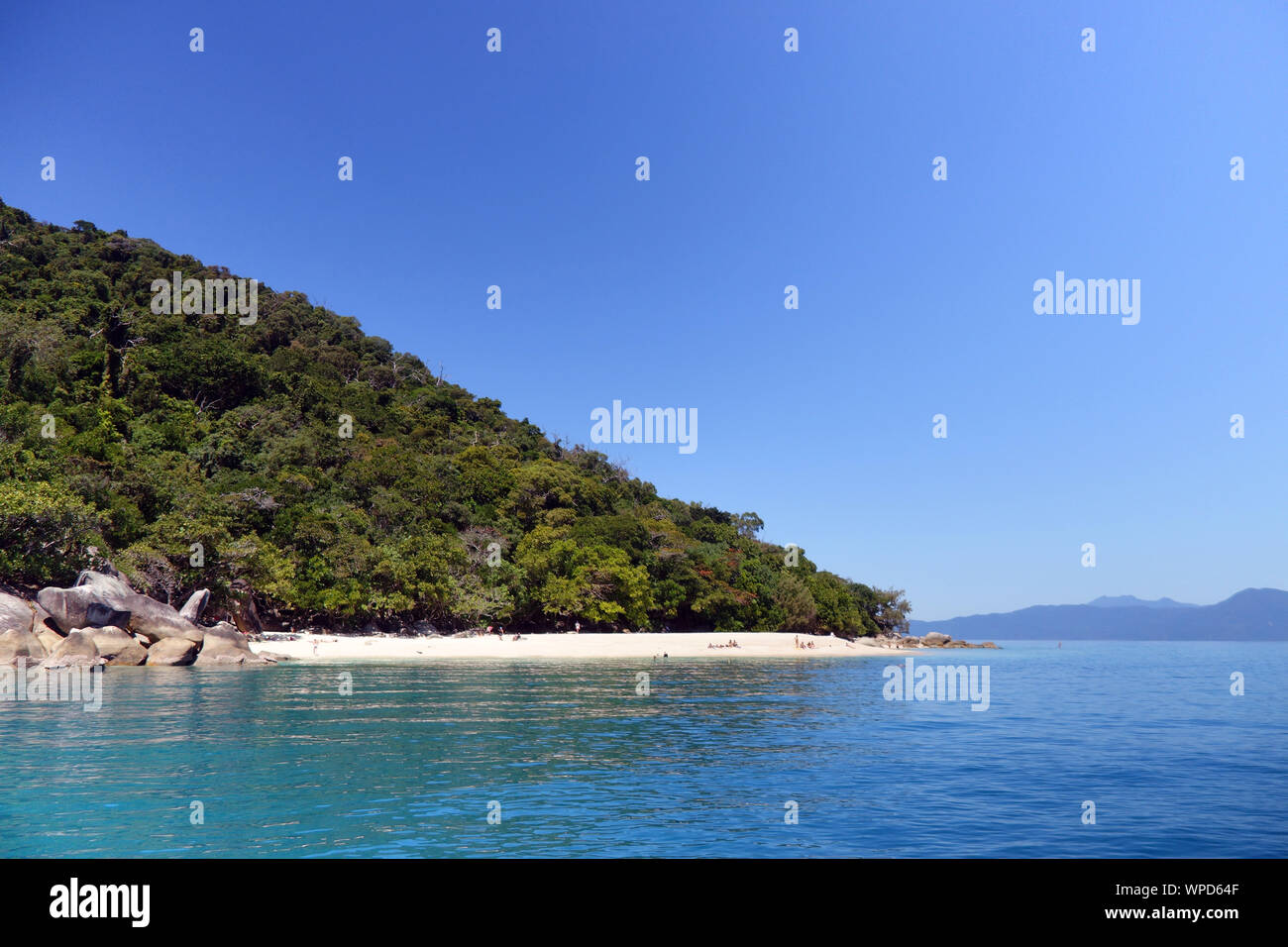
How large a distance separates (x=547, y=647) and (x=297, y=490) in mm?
23301

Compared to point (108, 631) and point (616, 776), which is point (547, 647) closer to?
point (108, 631)

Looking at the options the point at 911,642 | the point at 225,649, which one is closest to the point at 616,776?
the point at 225,649

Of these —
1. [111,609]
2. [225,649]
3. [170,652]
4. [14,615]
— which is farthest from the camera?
[225,649]

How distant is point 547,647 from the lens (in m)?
55.6

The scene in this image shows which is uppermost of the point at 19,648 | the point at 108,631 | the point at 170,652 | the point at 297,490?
the point at 297,490

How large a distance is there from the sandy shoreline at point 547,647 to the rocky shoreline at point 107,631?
473 centimetres

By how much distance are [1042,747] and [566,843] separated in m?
14.7

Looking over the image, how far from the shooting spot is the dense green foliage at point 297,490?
4434 cm

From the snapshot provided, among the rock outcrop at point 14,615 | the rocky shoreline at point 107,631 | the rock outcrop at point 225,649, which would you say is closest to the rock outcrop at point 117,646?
the rocky shoreline at point 107,631
